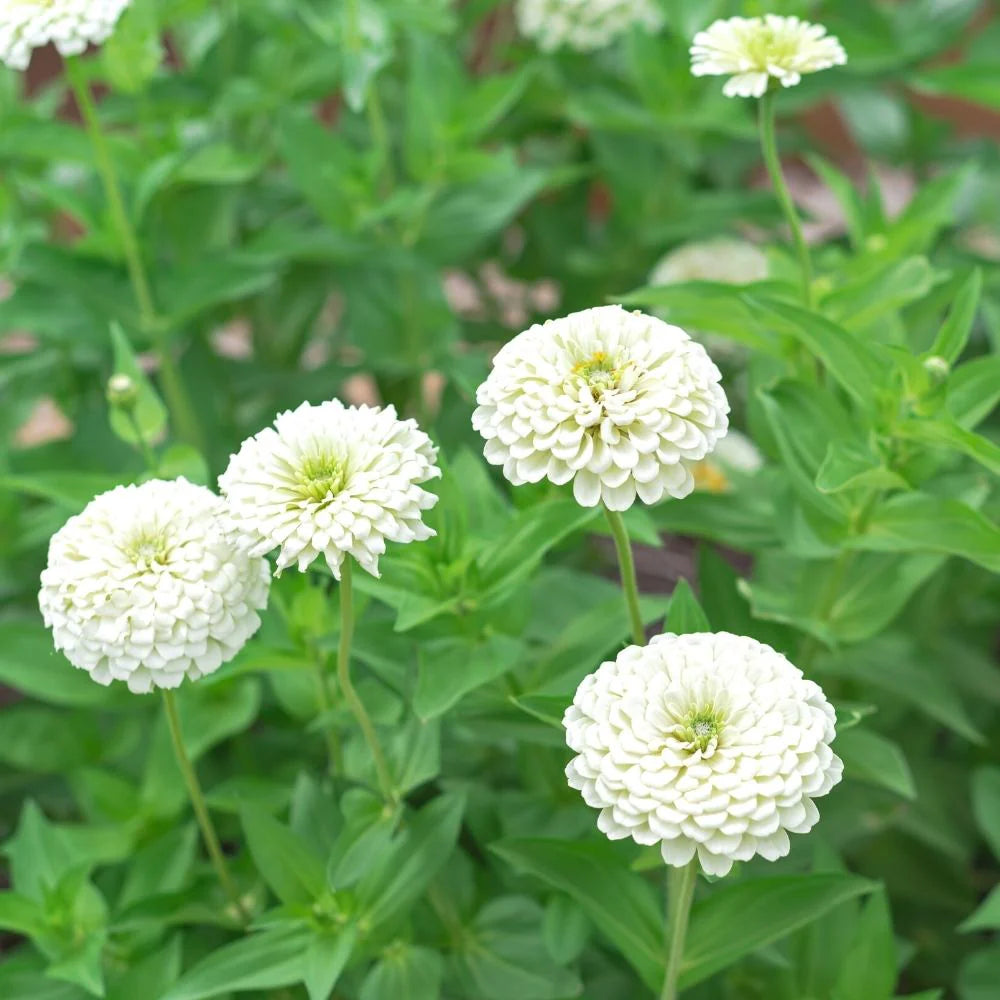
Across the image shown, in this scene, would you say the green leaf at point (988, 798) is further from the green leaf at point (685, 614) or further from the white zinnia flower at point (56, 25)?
the white zinnia flower at point (56, 25)

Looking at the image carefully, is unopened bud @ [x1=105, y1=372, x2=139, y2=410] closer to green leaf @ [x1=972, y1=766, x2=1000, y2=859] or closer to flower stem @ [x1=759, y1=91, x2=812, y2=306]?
flower stem @ [x1=759, y1=91, x2=812, y2=306]

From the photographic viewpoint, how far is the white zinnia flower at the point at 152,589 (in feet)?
1.75

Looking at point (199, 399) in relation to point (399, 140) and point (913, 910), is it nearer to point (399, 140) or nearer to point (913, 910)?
point (399, 140)

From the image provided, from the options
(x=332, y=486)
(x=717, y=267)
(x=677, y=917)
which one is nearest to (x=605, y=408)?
(x=332, y=486)

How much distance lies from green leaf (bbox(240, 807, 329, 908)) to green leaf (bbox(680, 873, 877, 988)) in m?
0.18

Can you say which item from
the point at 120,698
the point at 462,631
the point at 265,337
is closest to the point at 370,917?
the point at 462,631

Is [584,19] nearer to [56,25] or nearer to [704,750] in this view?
[56,25]

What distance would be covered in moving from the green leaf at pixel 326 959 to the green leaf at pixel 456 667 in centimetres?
11

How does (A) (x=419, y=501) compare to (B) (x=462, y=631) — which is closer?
(A) (x=419, y=501)

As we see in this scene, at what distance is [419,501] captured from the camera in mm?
511

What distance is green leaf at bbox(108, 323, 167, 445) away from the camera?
2.41 feet

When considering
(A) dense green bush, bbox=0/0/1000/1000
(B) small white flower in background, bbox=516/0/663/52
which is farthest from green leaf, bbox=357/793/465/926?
(B) small white flower in background, bbox=516/0/663/52

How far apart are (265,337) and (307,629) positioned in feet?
1.86

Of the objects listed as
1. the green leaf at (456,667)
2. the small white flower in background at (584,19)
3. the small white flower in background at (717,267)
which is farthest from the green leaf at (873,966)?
the small white flower in background at (584,19)
